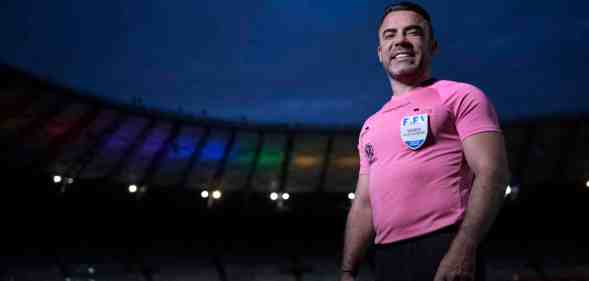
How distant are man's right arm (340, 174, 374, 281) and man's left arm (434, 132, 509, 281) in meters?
0.72

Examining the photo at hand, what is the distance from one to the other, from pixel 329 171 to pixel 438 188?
97.8ft

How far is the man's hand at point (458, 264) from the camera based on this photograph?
6.62ft

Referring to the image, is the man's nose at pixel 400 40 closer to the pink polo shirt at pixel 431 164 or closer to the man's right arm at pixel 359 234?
the pink polo shirt at pixel 431 164

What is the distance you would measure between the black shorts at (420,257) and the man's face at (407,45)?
0.74m

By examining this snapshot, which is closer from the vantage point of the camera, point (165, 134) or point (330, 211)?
point (165, 134)

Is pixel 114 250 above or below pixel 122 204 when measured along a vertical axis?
below

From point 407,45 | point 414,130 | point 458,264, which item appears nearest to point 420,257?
point 458,264

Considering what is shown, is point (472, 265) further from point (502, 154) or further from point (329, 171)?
point (329, 171)

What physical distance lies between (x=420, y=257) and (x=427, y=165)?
372mm

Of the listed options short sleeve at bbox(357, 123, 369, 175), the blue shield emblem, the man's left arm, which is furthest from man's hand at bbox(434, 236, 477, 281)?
short sleeve at bbox(357, 123, 369, 175)

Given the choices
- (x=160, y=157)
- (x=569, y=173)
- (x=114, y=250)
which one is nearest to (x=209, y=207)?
(x=160, y=157)

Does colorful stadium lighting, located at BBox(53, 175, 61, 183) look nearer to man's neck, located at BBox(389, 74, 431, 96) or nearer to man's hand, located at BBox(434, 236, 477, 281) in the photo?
man's neck, located at BBox(389, 74, 431, 96)

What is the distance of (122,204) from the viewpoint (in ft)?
96.3

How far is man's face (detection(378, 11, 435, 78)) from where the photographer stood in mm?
2430
